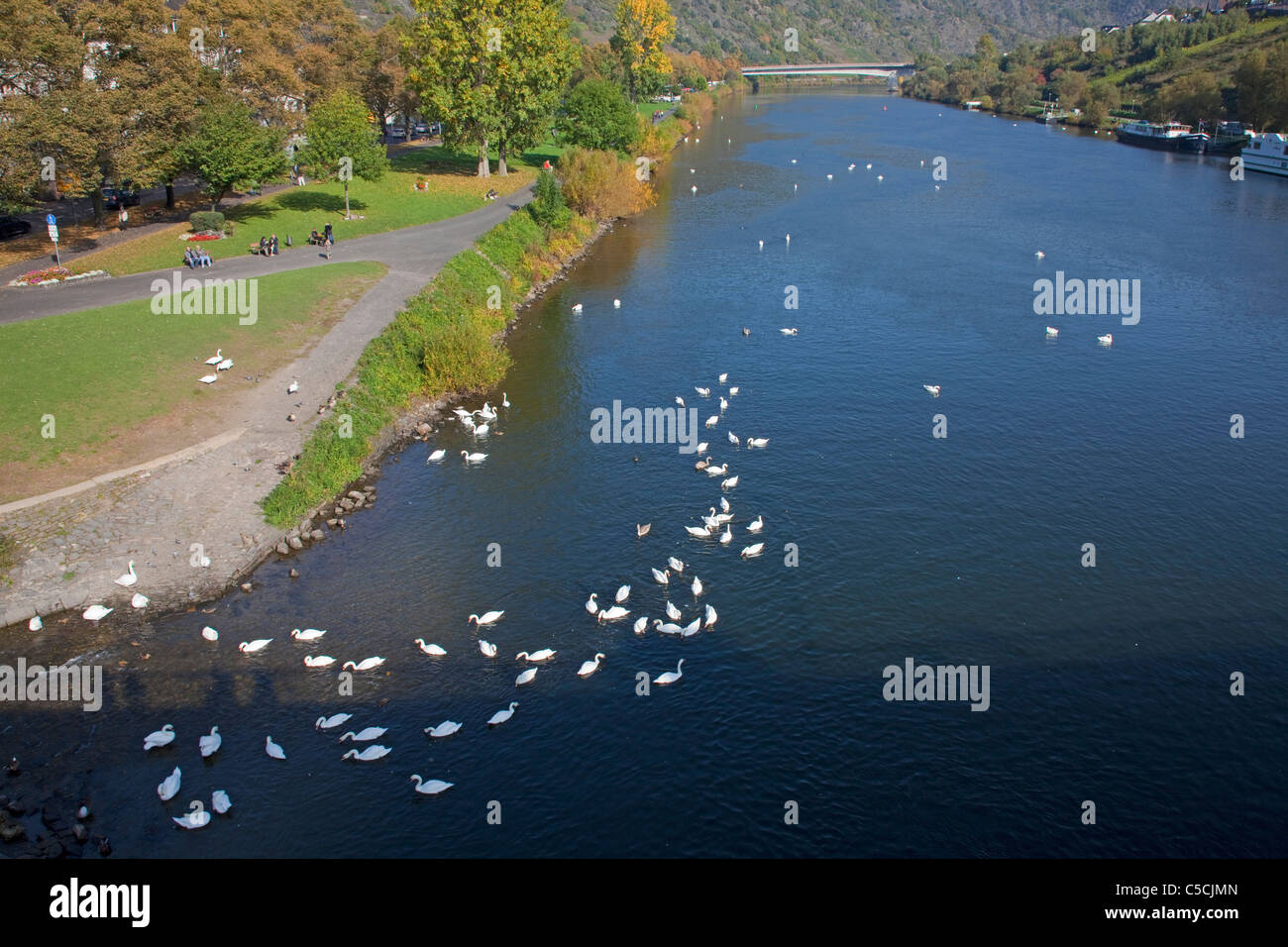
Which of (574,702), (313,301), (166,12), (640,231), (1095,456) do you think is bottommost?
(574,702)

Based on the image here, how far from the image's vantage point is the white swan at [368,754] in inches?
1107

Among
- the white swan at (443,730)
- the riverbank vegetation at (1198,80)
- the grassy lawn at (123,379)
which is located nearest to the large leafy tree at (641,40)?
the riverbank vegetation at (1198,80)

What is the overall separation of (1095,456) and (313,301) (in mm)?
45721

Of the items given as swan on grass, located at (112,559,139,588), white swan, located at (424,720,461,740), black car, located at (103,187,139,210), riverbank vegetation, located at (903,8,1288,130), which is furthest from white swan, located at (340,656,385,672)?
riverbank vegetation, located at (903,8,1288,130)

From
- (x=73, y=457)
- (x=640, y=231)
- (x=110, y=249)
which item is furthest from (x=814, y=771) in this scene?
(x=640, y=231)

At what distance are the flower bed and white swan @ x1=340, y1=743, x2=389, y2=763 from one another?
46316 mm

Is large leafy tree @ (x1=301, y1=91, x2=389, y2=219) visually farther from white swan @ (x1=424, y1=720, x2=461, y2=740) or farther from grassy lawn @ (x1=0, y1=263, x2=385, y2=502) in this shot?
white swan @ (x1=424, y1=720, x2=461, y2=740)

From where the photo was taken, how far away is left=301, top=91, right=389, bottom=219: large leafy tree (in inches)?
3100

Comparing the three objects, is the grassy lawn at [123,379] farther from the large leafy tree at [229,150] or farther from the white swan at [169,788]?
the white swan at [169,788]

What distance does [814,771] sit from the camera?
27859 mm

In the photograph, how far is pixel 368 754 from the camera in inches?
1108

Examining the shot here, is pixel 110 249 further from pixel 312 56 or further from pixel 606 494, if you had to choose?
pixel 606 494

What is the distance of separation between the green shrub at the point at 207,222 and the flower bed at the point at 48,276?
10927 mm
